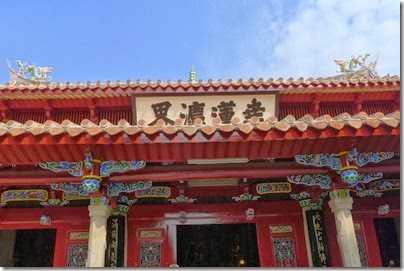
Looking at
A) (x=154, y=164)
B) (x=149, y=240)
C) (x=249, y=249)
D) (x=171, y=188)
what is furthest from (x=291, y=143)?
(x=249, y=249)

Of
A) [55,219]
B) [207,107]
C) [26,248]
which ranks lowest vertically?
[26,248]

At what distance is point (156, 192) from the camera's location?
271 inches

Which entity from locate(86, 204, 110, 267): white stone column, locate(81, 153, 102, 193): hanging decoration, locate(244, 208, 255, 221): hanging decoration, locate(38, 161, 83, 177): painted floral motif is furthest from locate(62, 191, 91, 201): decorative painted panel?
locate(244, 208, 255, 221): hanging decoration

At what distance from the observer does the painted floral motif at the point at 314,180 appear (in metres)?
5.75

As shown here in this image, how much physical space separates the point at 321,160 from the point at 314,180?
18.9 inches

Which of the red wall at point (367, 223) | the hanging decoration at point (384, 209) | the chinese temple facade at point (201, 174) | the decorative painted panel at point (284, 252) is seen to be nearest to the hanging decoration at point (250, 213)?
the chinese temple facade at point (201, 174)

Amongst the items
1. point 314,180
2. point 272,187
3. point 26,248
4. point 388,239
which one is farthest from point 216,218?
point 26,248

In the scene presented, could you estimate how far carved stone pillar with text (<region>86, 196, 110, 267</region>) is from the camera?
5.14 metres

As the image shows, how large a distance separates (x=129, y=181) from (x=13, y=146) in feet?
5.50

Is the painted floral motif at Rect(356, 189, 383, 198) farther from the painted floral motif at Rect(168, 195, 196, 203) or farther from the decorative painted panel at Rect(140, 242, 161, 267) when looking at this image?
the decorative painted panel at Rect(140, 242, 161, 267)

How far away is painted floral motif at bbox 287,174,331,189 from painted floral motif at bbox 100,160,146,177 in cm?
218

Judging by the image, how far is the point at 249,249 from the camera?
364 inches

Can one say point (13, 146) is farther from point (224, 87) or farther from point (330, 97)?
point (330, 97)

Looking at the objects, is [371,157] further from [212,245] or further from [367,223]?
[212,245]
